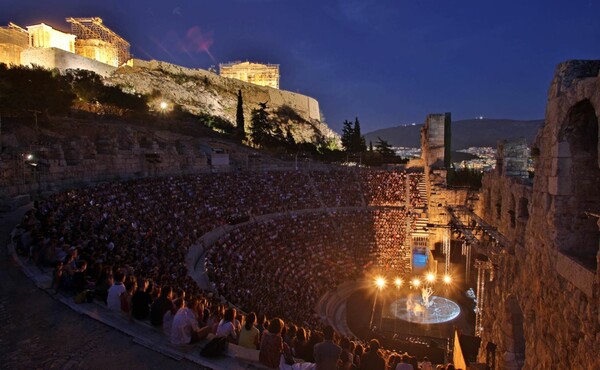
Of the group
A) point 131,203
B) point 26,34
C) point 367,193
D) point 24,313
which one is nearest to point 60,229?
point 24,313

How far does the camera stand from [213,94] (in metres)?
70.5

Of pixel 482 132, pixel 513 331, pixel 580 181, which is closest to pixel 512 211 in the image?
pixel 513 331

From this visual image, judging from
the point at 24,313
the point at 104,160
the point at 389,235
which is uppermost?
the point at 104,160

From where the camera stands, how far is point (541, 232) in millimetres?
7492

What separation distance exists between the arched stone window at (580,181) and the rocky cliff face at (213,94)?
178ft

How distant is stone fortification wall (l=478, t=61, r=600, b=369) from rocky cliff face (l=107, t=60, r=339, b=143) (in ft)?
176

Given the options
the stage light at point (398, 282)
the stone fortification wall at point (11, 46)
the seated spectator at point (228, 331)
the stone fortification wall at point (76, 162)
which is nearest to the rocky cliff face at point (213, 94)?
the stone fortification wall at point (11, 46)

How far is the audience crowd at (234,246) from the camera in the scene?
21.7ft

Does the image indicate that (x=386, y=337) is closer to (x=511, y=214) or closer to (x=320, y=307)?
(x=320, y=307)

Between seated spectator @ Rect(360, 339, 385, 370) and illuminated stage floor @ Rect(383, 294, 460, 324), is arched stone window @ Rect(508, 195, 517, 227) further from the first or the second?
seated spectator @ Rect(360, 339, 385, 370)

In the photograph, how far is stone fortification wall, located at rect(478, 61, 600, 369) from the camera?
18.3 feet

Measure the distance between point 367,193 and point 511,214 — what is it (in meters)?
16.9

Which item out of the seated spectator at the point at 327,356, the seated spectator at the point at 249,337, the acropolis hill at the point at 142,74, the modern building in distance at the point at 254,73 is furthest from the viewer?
the modern building in distance at the point at 254,73

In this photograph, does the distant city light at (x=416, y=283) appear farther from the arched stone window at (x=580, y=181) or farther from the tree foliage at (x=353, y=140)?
the tree foliage at (x=353, y=140)
